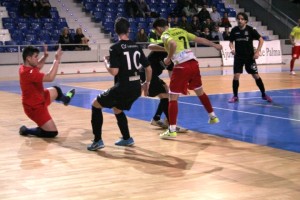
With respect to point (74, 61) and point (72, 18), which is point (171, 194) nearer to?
point (74, 61)

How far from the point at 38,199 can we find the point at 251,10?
1009 inches

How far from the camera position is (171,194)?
15.9 feet

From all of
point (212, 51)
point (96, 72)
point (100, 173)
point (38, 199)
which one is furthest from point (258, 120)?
point (212, 51)

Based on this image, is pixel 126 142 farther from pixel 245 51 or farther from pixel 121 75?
pixel 245 51

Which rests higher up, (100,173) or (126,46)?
(126,46)

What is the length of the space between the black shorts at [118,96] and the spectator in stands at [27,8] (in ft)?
52.4

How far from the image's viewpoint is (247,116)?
9.52 meters

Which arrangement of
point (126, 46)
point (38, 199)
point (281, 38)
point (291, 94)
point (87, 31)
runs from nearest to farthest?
point (38, 199) → point (126, 46) → point (291, 94) → point (87, 31) → point (281, 38)

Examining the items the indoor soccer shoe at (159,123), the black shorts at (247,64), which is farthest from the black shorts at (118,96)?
the black shorts at (247,64)

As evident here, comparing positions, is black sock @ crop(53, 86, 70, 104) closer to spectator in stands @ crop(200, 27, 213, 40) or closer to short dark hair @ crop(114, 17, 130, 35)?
short dark hair @ crop(114, 17, 130, 35)

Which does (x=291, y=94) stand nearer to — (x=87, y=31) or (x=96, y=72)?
(x=96, y=72)

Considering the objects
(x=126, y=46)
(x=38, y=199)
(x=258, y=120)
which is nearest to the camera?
(x=38, y=199)

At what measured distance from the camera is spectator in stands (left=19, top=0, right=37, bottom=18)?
2175 centimetres

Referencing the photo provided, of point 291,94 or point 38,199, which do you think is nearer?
point 38,199
